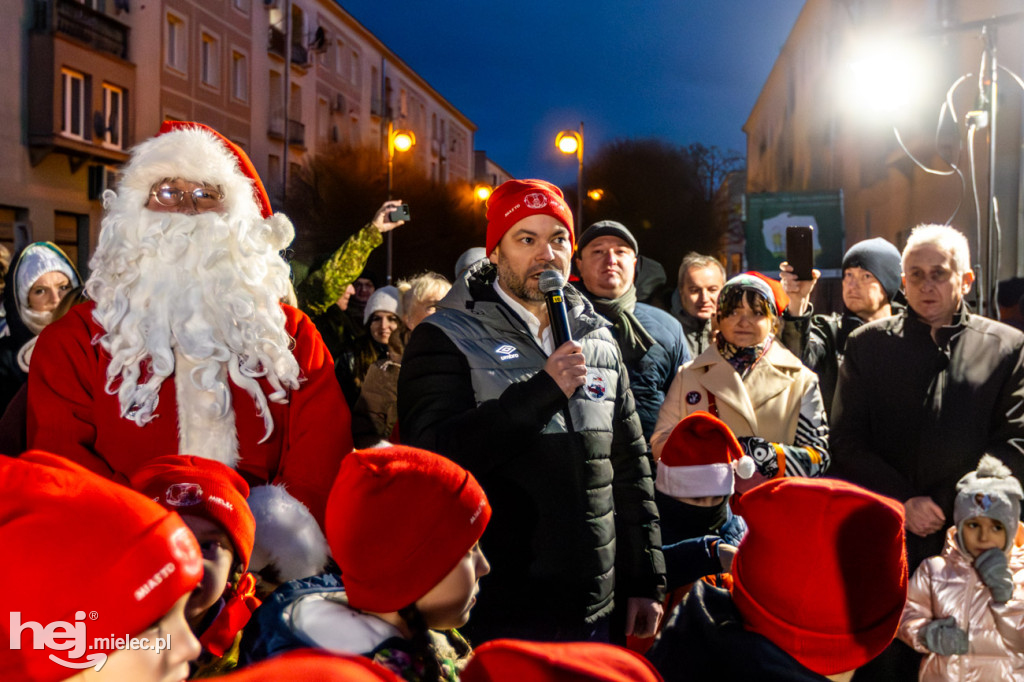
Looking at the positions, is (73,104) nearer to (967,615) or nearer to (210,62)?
(210,62)

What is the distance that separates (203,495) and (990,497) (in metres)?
2.92

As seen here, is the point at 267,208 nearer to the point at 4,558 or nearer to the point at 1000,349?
the point at 4,558

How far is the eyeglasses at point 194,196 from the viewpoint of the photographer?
104 inches

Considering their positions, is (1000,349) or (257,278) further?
(1000,349)

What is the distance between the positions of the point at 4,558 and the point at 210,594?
0.57 meters

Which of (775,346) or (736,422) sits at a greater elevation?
(775,346)

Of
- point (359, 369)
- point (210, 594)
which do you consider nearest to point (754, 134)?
point (359, 369)

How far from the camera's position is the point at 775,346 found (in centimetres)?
383

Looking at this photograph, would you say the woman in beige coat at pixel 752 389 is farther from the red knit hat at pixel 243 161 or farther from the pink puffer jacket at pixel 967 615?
A: the red knit hat at pixel 243 161

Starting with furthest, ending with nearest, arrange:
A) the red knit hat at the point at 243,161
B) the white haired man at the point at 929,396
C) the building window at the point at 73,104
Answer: the building window at the point at 73,104
the white haired man at the point at 929,396
the red knit hat at the point at 243,161

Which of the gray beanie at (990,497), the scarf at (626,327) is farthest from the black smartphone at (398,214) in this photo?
the gray beanie at (990,497)

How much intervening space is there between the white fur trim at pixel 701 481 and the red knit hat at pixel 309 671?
2.22 m

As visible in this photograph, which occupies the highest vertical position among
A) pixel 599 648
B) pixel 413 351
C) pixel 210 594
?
pixel 413 351

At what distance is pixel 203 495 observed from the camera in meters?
1.82
